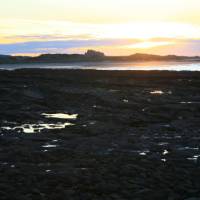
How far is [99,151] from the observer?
55.6ft

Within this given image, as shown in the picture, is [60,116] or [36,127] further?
[60,116]

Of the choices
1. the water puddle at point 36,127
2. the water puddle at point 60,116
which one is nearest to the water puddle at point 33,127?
the water puddle at point 36,127

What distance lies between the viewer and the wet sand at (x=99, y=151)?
12383 mm

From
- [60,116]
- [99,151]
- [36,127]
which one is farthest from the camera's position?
[60,116]

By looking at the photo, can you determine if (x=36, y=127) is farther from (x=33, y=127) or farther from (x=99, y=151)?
(x=99, y=151)

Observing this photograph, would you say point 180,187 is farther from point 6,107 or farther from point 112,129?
point 6,107

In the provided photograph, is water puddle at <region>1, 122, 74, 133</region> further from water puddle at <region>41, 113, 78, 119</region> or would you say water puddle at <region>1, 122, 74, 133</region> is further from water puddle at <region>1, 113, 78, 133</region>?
water puddle at <region>41, 113, 78, 119</region>

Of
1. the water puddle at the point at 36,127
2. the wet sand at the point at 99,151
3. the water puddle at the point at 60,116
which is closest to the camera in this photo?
the wet sand at the point at 99,151

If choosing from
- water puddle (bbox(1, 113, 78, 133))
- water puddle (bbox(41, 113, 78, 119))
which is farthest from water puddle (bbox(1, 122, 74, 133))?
water puddle (bbox(41, 113, 78, 119))

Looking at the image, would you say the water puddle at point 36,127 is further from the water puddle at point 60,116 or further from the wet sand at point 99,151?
the water puddle at point 60,116

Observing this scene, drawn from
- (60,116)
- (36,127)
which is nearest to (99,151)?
(36,127)

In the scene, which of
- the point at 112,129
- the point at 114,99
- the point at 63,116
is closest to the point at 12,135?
the point at 112,129

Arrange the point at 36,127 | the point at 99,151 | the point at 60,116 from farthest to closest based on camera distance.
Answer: the point at 60,116
the point at 36,127
the point at 99,151

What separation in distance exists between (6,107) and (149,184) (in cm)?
1745
